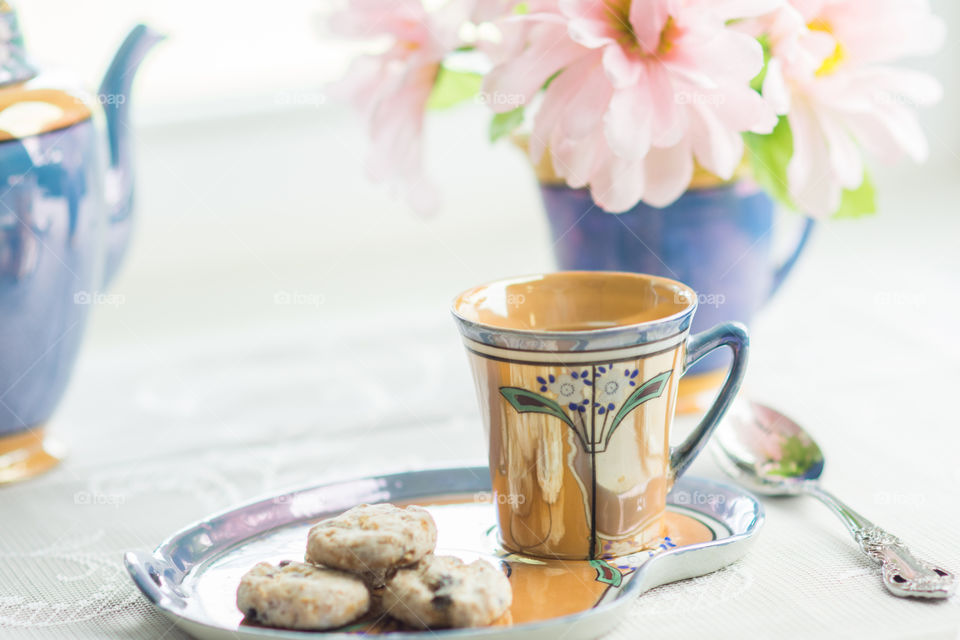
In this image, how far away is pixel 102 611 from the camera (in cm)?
45

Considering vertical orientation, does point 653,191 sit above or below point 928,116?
above

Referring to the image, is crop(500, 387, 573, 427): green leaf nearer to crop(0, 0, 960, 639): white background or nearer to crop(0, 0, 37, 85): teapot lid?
crop(0, 0, 960, 639): white background

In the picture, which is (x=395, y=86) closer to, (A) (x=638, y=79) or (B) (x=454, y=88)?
(B) (x=454, y=88)

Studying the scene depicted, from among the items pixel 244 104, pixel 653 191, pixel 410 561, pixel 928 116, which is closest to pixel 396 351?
pixel 653 191

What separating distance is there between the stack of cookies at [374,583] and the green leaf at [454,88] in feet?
1.04

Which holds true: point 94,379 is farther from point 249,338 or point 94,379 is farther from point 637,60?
point 637,60

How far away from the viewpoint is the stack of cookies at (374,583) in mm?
375

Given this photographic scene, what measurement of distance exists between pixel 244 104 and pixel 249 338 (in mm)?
507

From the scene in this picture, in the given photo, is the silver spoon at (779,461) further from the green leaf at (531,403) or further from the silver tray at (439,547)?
the green leaf at (531,403)

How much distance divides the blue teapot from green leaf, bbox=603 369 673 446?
37 centimetres

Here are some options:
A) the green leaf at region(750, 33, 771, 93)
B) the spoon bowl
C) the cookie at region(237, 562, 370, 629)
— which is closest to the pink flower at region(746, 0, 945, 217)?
the green leaf at region(750, 33, 771, 93)

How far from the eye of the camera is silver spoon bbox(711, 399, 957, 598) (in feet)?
1.55

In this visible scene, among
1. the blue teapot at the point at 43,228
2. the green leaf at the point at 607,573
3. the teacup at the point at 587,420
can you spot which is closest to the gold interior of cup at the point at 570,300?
the teacup at the point at 587,420

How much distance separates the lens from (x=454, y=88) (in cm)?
65
